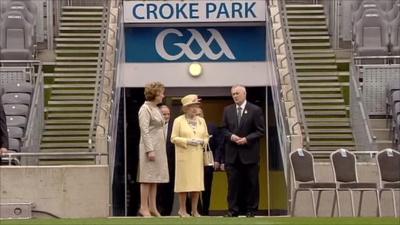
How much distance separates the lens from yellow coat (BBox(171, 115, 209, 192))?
666 inches

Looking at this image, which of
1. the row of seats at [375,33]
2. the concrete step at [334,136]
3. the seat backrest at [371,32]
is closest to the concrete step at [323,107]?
the concrete step at [334,136]

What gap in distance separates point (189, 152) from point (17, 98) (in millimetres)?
6686

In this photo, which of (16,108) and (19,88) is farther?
(19,88)

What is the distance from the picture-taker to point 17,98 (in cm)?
2295

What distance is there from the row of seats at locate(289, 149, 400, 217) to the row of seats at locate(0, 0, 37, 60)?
29.8 feet

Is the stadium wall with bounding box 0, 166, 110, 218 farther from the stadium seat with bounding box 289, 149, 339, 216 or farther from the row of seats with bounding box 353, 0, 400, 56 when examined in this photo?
the row of seats with bounding box 353, 0, 400, 56

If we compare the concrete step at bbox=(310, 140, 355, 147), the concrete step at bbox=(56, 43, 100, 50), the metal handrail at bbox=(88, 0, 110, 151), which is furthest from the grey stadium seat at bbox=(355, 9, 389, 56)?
the concrete step at bbox=(56, 43, 100, 50)

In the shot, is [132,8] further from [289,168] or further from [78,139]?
[289,168]

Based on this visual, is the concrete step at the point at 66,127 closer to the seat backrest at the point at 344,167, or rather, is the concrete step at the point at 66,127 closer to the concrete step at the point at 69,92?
the concrete step at the point at 69,92

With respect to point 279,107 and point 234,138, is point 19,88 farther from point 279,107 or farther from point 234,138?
A: point 234,138

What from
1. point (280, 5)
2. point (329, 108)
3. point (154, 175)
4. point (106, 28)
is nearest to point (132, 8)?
point (106, 28)

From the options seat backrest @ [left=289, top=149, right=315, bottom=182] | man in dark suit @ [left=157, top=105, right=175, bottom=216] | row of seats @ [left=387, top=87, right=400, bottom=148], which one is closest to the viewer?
seat backrest @ [left=289, top=149, right=315, bottom=182]

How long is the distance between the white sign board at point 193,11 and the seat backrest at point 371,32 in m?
1.89

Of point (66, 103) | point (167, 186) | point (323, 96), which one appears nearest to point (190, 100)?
point (167, 186)
